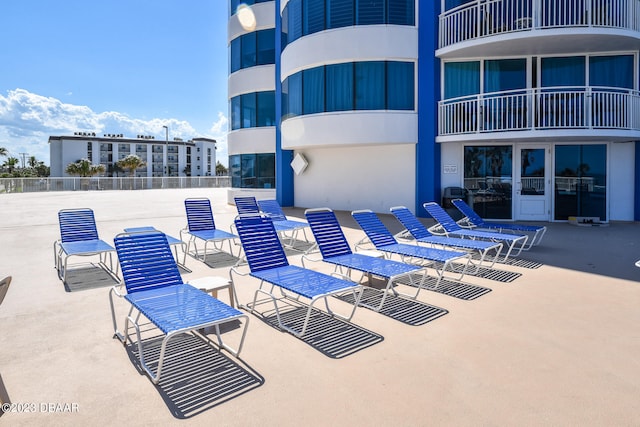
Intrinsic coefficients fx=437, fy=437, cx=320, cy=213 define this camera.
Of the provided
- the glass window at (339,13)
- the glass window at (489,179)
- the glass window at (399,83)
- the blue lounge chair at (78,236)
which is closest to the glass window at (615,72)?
the glass window at (489,179)

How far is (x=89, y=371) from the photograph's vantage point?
401 centimetres

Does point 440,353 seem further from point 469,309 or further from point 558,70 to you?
point 558,70

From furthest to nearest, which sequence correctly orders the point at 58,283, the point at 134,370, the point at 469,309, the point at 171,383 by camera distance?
1. the point at 58,283
2. the point at 469,309
3. the point at 134,370
4. the point at 171,383

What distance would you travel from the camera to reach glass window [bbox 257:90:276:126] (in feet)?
76.7

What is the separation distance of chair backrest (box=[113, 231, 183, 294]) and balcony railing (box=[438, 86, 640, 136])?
39.3ft

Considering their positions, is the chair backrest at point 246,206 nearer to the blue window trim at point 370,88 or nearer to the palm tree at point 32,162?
the blue window trim at point 370,88

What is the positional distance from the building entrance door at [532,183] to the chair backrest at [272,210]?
28.3 feet

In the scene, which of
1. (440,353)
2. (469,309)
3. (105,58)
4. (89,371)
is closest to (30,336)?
(89,371)

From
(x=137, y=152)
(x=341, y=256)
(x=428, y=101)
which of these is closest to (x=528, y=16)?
(x=428, y=101)

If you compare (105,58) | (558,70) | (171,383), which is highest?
(105,58)

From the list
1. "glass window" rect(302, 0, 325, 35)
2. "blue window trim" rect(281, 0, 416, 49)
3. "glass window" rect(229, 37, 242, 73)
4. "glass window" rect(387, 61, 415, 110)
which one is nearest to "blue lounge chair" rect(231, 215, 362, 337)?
"glass window" rect(387, 61, 415, 110)

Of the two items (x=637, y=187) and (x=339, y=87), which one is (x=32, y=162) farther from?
(x=637, y=187)

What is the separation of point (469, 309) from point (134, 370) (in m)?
4.09

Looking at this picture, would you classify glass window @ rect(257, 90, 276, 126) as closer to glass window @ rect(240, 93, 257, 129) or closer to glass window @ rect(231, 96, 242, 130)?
glass window @ rect(240, 93, 257, 129)
